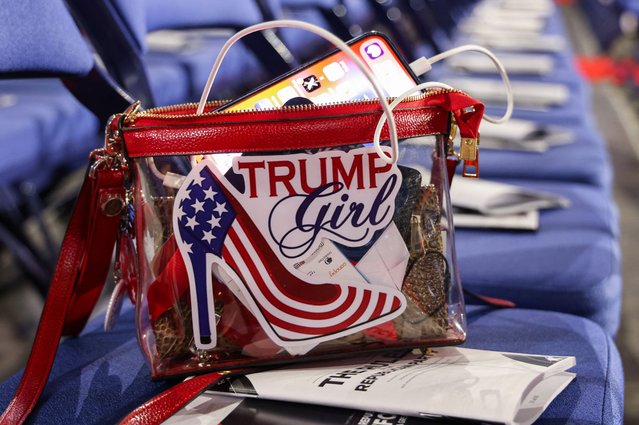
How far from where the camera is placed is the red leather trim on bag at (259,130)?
1.81ft

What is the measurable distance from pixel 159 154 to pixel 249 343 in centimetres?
17

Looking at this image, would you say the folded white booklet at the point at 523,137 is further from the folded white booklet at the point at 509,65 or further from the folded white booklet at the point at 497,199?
the folded white booklet at the point at 509,65

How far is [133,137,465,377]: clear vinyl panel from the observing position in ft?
1.85

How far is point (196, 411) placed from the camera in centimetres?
55

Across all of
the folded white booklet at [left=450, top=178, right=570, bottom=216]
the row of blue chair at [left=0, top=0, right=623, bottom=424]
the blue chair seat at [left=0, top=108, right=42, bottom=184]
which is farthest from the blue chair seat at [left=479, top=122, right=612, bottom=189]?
the blue chair seat at [left=0, top=108, right=42, bottom=184]

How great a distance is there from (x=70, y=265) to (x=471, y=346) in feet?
1.17

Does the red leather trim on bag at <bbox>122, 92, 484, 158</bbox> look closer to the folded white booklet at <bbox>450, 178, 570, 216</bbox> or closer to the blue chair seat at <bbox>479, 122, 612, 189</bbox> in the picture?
the folded white booklet at <bbox>450, 178, 570, 216</bbox>

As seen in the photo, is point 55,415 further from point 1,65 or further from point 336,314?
point 1,65

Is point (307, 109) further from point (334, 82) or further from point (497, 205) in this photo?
point (497, 205)

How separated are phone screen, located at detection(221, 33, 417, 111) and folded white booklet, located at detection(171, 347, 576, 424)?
22 cm

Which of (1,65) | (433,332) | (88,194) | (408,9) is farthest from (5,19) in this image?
(408,9)

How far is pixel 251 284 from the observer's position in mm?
578

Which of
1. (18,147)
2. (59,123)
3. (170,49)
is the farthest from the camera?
(170,49)

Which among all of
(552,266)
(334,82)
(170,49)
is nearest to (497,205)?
(552,266)
